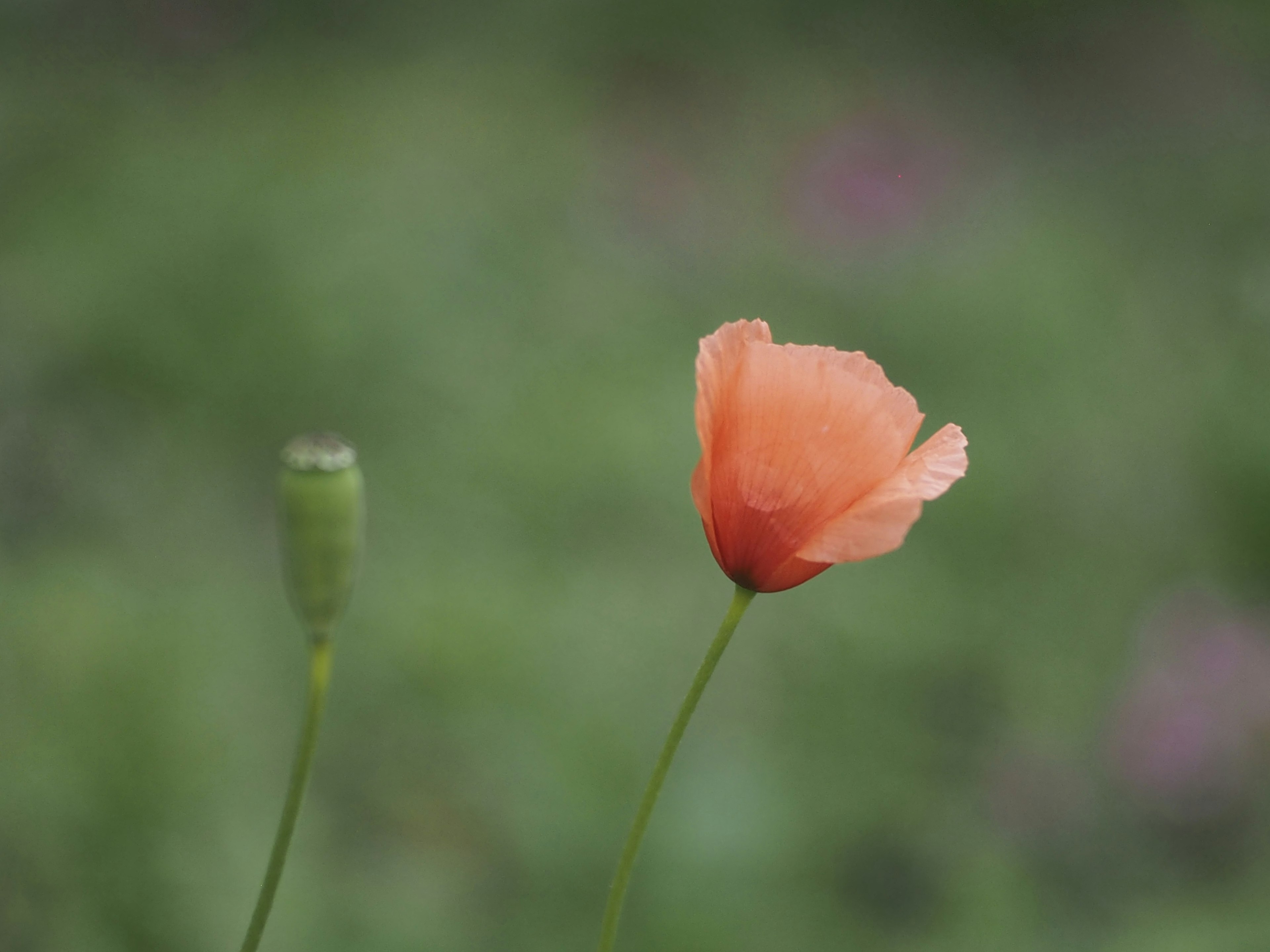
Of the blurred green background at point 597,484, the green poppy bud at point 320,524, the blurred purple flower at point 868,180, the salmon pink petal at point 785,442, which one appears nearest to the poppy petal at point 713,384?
the salmon pink petal at point 785,442

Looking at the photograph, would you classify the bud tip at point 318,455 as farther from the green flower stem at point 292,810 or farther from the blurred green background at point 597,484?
the blurred green background at point 597,484

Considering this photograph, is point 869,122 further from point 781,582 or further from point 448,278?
point 781,582

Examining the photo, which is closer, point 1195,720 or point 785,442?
point 785,442

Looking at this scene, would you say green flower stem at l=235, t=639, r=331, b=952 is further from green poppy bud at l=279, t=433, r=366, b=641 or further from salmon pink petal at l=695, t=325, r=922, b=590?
salmon pink petal at l=695, t=325, r=922, b=590

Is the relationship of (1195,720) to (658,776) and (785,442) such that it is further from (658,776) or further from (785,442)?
(658,776)

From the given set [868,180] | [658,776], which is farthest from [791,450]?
[868,180]

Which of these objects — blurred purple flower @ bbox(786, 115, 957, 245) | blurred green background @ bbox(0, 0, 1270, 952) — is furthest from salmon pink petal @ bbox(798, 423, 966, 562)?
blurred purple flower @ bbox(786, 115, 957, 245)
